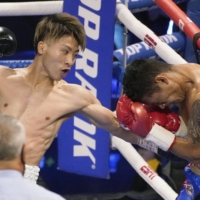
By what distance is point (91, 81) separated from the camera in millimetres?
3047

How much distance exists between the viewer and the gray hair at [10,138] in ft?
4.65

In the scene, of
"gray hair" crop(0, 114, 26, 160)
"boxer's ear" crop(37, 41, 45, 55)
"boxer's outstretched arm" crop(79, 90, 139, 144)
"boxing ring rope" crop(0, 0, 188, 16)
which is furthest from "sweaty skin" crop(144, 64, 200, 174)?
"gray hair" crop(0, 114, 26, 160)

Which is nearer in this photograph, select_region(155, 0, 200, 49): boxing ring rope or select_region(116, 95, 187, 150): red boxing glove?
select_region(116, 95, 187, 150): red boxing glove

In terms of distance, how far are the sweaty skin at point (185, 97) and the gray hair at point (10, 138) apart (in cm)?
97

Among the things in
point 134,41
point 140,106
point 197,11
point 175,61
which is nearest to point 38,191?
point 140,106

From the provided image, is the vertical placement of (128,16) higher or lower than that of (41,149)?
higher

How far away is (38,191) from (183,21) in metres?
1.66

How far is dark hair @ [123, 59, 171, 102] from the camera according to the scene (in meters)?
2.38

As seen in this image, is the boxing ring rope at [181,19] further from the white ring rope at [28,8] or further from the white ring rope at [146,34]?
the white ring rope at [28,8]

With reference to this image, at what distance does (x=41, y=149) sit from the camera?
2465mm

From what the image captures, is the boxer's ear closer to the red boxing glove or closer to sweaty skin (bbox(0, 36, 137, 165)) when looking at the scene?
sweaty skin (bbox(0, 36, 137, 165))

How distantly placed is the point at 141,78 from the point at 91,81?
677 millimetres

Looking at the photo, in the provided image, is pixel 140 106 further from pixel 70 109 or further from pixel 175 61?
pixel 175 61

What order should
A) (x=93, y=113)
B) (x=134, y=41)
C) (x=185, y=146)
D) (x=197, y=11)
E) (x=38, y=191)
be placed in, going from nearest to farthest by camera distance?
(x=38, y=191) < (x=185, y=146) < (x=93, y=113) < (x=197, y=11) < (x=134, y=41)
